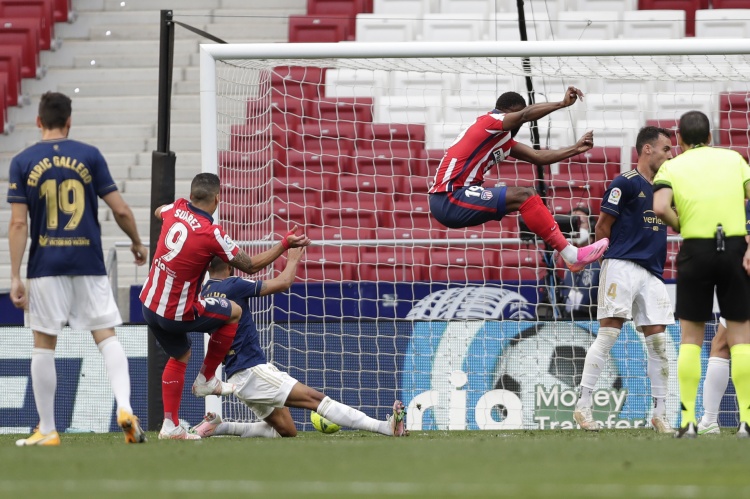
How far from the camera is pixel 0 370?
436 inches

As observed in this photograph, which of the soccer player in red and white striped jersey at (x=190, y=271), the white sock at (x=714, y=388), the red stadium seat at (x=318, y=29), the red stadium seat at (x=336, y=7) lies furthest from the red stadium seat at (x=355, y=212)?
the white sock at (x=714, y=388)

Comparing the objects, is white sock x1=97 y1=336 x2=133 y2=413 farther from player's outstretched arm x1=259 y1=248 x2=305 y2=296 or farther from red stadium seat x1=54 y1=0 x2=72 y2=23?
red stadium seat x1=54 y1=0 x2=72 y2=23

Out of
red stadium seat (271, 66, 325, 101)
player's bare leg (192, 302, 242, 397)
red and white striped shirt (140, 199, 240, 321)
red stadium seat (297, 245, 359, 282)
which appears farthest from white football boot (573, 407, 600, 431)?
red stadium seat (271, 66, 325, 101)

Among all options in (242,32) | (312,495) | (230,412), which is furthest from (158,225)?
(242,32)

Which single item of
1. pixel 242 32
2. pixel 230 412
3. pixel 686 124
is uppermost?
pixel 242 32

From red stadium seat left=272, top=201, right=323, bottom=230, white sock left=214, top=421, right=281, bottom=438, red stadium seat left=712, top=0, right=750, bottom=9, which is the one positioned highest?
red stadium seat left=712, top=0, right=750, bottom=9

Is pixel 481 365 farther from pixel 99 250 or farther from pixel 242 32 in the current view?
pixel 242 32

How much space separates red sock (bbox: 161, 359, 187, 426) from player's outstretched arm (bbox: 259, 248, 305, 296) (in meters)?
0.76

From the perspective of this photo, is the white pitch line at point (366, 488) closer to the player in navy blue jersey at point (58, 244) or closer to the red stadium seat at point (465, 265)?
the player in navy blue jersey at point (58, 244)

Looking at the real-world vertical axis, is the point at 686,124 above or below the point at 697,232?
above

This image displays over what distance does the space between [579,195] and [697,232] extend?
4985mm

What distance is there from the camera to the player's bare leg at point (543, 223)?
27.9ft

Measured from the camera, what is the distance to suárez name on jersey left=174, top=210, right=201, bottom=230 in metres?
8.03

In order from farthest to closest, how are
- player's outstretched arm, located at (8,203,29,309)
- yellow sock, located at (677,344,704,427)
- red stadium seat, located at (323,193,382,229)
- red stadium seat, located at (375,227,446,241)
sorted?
red stadium seat, located at (323,193,382,229)
red stadium seat, located at (375,227,446,241)
yellow sock, located at (677,344,704,427)
player's outstretched arm, located at (8,203,29,309)
